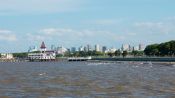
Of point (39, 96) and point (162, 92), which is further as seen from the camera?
point (162, 92)

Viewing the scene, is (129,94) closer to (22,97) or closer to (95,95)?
(95,95)

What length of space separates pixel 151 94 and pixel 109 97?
4.53 m

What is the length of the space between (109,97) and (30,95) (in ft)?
21.9

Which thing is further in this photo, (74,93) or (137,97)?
(74,93)

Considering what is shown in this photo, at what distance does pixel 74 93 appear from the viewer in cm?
4153

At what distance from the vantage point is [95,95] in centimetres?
4003

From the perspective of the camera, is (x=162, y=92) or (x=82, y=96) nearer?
(x=82, y=96)

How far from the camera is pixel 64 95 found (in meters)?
Result: 39.7

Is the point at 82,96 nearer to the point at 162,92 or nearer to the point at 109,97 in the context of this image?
the point at 109,97

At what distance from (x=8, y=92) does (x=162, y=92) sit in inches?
528

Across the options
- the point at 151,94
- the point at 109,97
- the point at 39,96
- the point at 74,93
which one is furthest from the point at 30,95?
the point at 151,94

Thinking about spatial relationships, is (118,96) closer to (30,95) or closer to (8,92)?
(30,95)

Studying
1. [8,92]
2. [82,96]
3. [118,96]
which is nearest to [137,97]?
[118,96]

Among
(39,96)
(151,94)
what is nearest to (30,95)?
(39,96)
